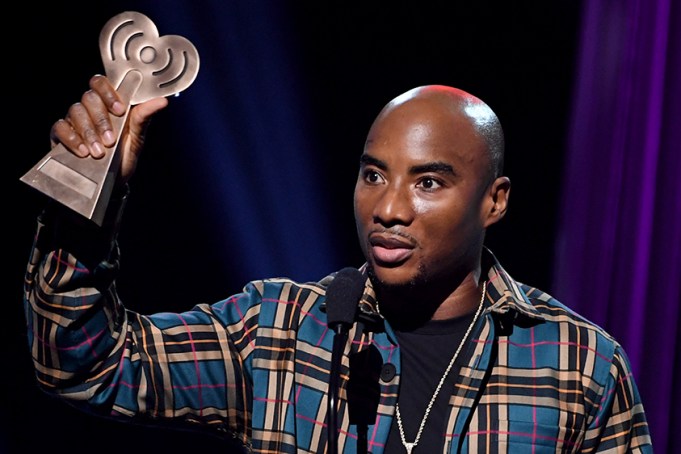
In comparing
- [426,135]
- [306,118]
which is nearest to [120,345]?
[426,135]

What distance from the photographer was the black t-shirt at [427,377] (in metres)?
2.11

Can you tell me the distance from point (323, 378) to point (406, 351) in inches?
9.0

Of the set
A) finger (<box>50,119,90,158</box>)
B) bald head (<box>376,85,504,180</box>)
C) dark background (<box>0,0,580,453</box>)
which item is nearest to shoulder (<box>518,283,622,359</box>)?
bald head (<box>376,85,504,180</box>)

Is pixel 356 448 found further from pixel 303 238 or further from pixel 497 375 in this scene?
pixel 303 238

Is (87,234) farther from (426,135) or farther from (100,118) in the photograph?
(426,135)

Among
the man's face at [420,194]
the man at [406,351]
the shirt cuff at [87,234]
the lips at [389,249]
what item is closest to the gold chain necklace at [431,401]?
the man at [406,351]

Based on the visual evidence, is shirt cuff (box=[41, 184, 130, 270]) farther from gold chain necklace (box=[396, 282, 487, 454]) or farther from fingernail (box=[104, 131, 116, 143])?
gold chain necklace (box=[396, 282, 487, 454])

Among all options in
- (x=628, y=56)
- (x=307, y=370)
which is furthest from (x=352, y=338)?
(x=628, y=56)

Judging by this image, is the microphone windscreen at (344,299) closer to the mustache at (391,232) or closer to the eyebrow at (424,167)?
the mustache at (391,232)

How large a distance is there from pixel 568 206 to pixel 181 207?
150cm

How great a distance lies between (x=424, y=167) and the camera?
2.21 meters

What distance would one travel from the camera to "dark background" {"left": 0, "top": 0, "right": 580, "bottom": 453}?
326cm

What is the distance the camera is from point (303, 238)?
3.57m

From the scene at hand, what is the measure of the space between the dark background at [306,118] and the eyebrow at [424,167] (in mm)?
1310
